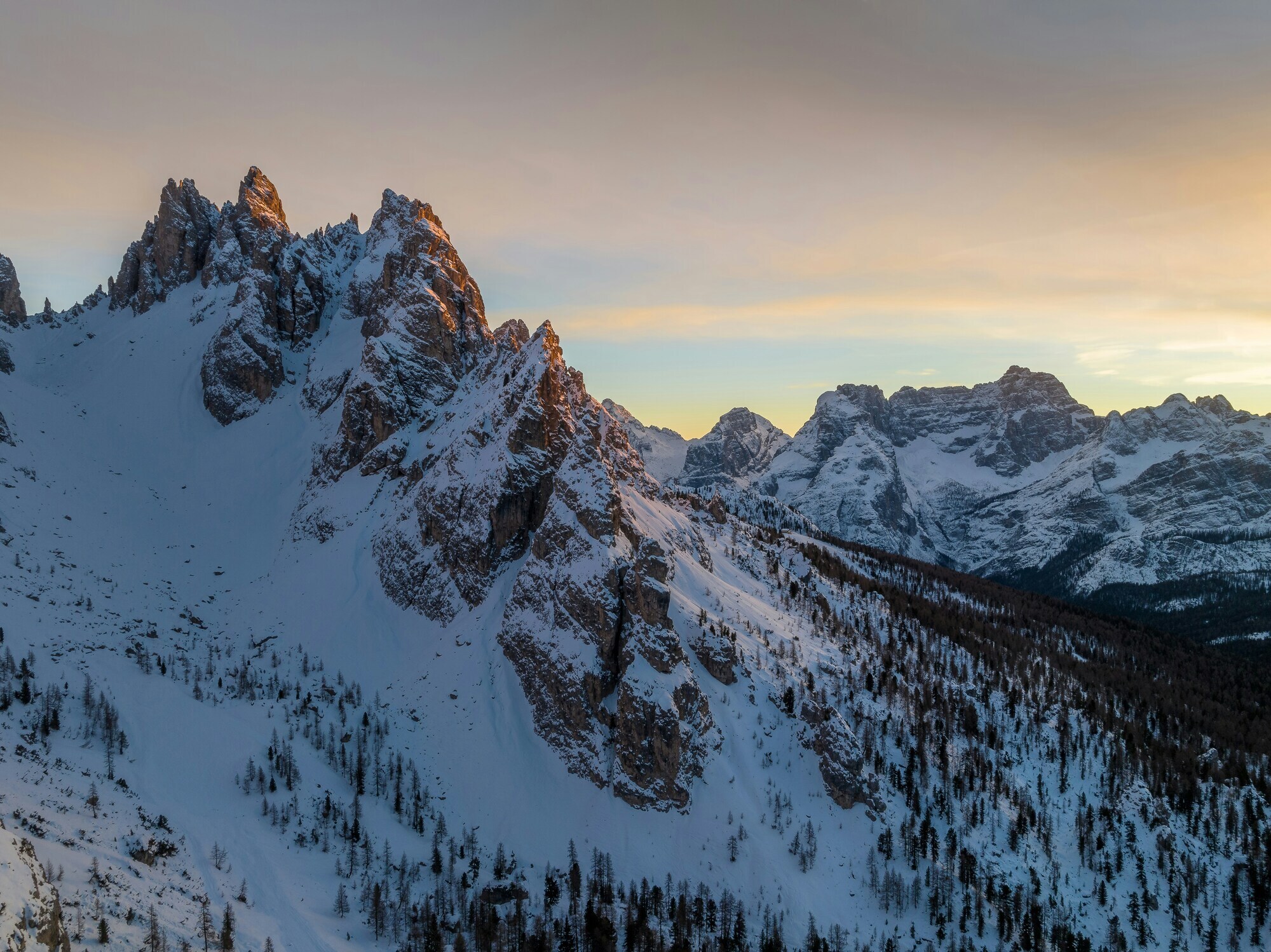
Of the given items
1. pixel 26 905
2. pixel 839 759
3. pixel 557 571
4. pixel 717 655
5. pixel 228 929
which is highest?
pixel 557 571

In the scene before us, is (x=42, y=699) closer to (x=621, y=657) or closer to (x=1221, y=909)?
(x=621, y=657)

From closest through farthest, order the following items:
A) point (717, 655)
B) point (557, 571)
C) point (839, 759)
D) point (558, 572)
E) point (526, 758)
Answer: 1. point (526, 758)
2. point (839, 759)
3. point (558, 572)
4. point (557, 571)
5. point (717, 655)

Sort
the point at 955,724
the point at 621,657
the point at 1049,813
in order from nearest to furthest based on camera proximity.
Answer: the point at 621,657, the point at 1049,813, the point at 955,724

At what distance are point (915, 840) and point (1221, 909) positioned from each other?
181 ft

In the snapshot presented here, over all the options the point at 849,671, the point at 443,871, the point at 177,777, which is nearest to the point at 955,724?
the point at 849,671

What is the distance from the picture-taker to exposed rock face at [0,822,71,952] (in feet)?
235

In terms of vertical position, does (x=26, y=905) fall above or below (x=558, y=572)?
below

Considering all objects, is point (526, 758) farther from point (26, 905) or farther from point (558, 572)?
point (26, 905)

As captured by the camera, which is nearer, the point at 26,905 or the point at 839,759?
the point at 26,905

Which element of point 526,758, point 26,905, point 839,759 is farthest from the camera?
point 839,759

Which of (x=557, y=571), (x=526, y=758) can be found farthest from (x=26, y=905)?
(x=557, y=571)

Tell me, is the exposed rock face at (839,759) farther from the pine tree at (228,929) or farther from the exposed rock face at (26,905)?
the exposed rock face at (26,905)

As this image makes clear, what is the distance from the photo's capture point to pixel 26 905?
249ft

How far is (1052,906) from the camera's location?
13712 centimetres
